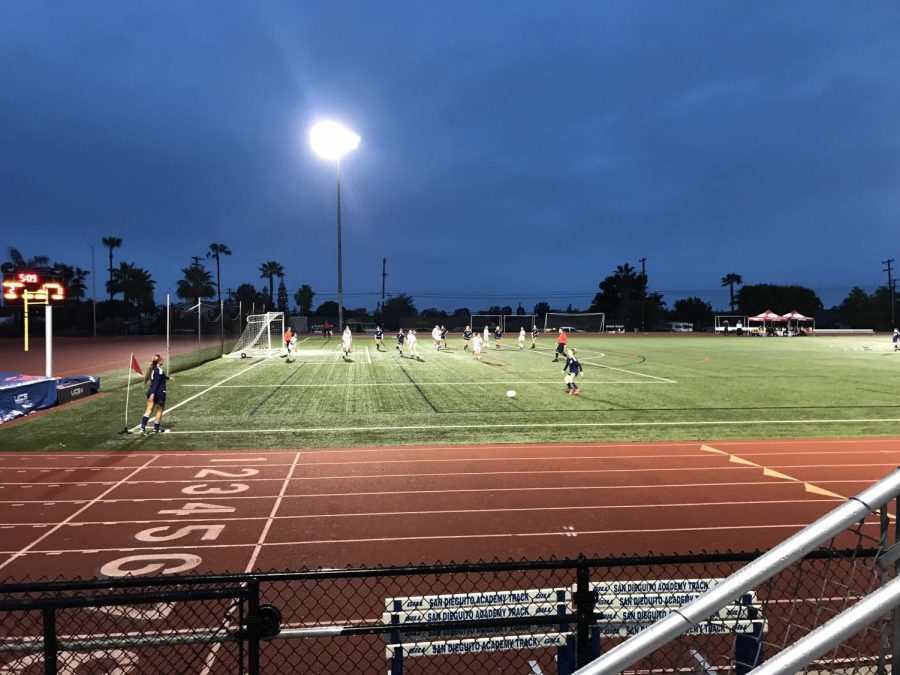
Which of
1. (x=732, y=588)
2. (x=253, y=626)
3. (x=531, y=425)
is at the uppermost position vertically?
(x=732, y=588)

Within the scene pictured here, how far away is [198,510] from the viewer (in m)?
8.43

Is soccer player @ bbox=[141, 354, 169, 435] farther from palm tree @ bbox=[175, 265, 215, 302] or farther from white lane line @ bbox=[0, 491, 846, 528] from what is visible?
palm tree @ bbox=[175, 265, 215, 302]

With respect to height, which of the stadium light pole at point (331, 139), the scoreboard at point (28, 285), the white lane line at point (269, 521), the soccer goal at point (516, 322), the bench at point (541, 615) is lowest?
the white lane line at point (269, 521)

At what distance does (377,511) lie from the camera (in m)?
8.41

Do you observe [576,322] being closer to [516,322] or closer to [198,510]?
[516,322]

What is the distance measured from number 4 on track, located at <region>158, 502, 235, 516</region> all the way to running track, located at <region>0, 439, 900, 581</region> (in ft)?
0.13

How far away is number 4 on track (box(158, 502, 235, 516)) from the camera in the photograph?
27.2 feet

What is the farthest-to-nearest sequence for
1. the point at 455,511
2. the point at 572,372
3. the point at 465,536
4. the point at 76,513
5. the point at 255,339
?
the point at 255,339, the point at 572,372, the point at 455,511, the point at 76,513, the point at 465,536

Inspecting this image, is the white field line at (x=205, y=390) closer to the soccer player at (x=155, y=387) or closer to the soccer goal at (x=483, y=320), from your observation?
the soccer player at (x=155, y=387)

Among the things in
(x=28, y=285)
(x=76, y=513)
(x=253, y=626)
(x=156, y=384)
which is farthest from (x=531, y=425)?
(x=28, y=285)

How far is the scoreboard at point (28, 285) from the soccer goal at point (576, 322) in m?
65.1

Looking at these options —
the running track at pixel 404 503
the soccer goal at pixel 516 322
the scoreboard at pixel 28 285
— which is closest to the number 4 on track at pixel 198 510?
the running track at pixel 404 503

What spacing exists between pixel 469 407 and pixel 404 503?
8484 millimetres

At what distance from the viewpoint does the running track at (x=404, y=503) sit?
7012 millimetres
